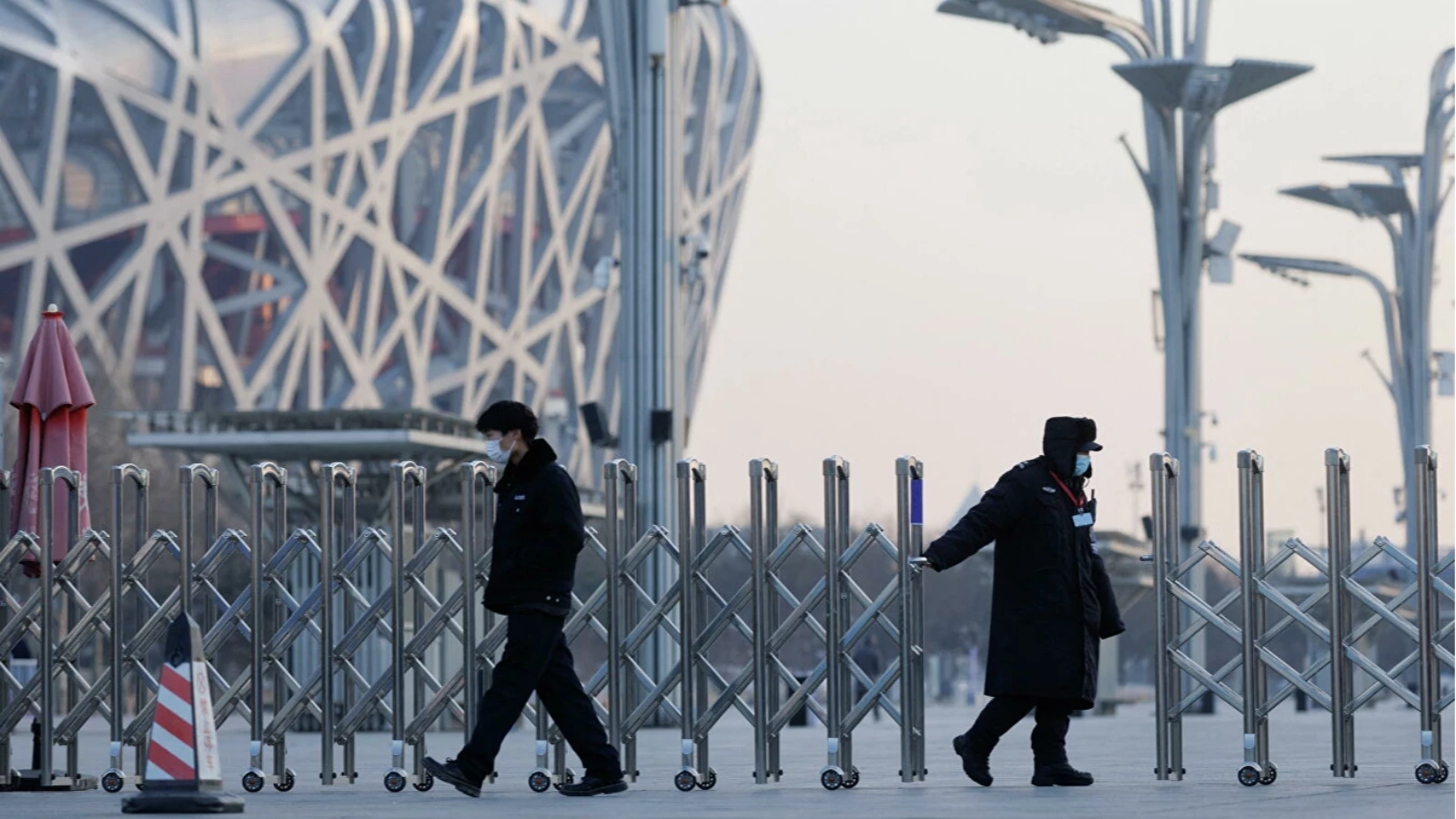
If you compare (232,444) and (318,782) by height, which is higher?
(232,444)

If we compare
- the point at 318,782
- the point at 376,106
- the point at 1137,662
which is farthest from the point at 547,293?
the point at 318,782

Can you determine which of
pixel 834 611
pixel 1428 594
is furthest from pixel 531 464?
pixel 1428 594

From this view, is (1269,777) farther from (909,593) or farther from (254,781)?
(254,781)

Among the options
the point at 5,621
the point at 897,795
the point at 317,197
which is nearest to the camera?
the point at 897,795

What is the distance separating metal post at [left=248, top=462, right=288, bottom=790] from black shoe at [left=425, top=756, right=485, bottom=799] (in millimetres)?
1887

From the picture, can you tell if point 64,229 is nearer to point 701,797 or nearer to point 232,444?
point 232,444

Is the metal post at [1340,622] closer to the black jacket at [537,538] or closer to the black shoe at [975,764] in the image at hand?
the black shoe at [975,764]

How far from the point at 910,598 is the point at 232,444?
2484 centimetres

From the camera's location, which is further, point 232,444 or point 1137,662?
point 1137,662

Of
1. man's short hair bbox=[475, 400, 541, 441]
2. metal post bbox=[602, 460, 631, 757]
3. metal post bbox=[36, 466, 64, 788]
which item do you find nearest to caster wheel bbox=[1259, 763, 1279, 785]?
metal post bbox=[602, 460, 631, 757]

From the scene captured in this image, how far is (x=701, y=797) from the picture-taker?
12820 millimetres

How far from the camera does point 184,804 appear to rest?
11508mm

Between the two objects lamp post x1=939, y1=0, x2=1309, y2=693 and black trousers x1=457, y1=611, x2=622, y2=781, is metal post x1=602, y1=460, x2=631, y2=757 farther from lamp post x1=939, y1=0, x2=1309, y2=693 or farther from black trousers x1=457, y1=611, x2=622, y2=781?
lamp post x1=939, y1=0, x2=1309, y2=693

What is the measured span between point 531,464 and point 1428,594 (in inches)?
187
